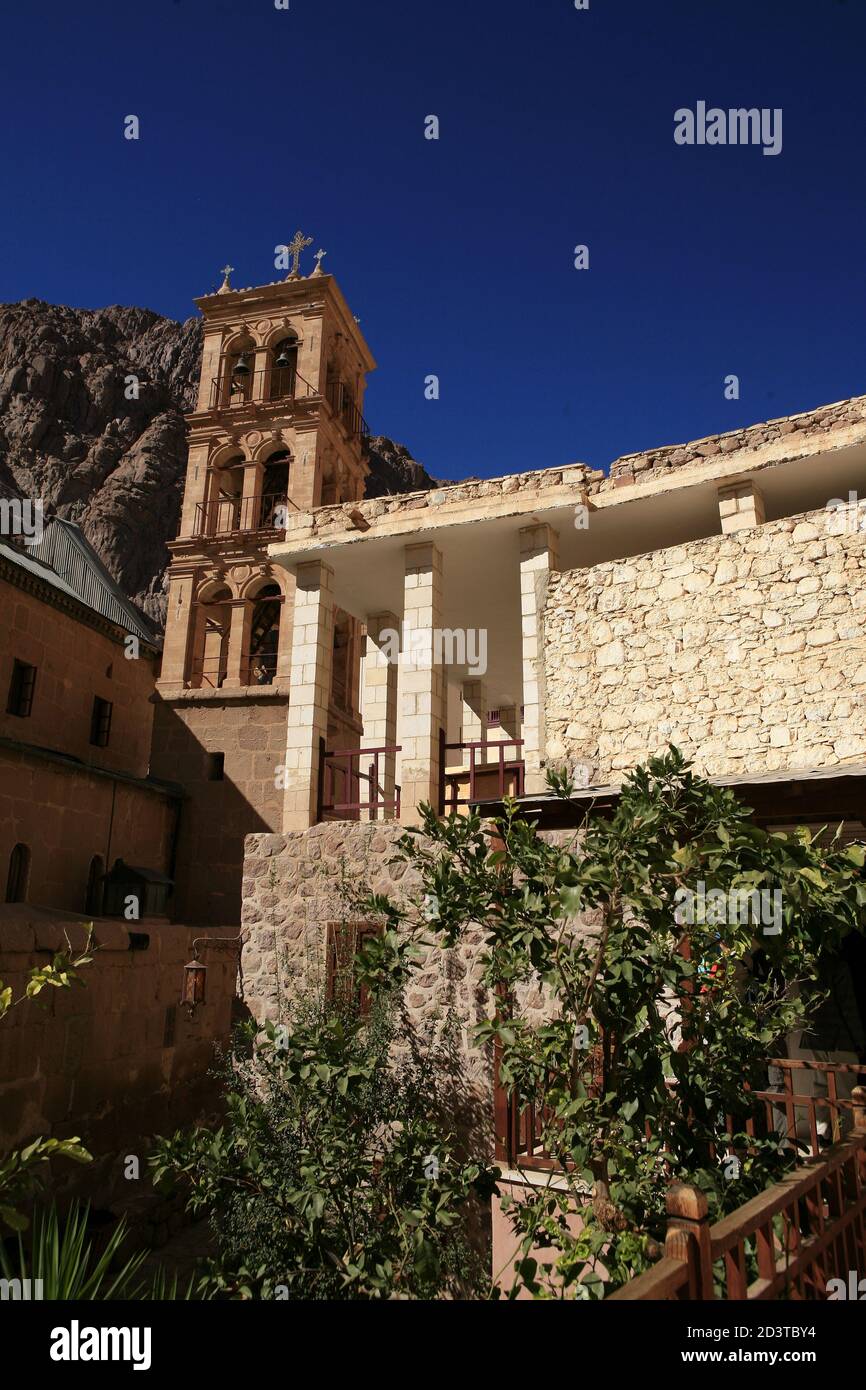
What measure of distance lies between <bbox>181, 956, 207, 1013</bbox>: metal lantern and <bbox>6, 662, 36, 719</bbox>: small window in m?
8.42

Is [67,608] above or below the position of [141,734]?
above

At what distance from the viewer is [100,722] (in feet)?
63.9

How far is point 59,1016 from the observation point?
8.69 metres

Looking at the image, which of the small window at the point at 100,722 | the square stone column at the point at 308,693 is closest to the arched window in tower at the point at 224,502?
the small window at the point at 100,722

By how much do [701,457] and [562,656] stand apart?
3028 millimetres

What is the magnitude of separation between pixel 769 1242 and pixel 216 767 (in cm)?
1725

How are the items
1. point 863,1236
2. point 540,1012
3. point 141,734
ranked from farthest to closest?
point 141,734
point 540,1012
point 863,1236

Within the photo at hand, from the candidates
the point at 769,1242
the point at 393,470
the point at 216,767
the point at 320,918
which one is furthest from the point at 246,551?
the point at 393,470

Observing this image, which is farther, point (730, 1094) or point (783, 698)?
point (783, 698)

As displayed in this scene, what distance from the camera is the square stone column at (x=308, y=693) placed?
35.8ft

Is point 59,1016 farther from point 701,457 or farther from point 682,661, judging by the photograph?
point 701,457

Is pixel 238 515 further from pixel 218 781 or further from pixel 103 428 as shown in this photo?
pixel 103 428

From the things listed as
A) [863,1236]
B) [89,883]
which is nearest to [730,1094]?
[863,1236]

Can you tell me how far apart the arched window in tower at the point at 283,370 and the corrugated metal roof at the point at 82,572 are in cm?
706
